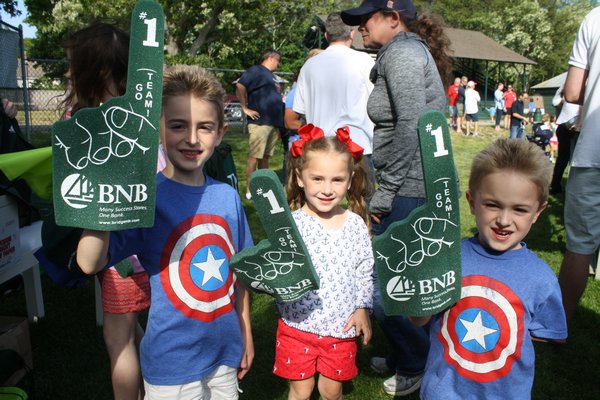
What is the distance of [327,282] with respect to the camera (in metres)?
2.01

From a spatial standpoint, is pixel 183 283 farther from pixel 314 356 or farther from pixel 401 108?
pixel 401 108

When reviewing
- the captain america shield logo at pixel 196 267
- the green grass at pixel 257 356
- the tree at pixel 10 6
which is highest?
the tree at pixel 10 6

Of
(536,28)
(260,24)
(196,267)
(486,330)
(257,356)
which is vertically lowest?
(257,356)

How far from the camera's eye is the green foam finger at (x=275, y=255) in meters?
1.53

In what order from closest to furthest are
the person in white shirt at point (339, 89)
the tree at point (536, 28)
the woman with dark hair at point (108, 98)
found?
the woman with dark hair at point (108, 98) → the person in white shirt at point (339, 89) → the tree at point (536, 28)

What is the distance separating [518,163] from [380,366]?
1.66 metres

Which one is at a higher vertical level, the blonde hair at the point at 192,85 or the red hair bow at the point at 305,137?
the blonde hair at the point at 192,85

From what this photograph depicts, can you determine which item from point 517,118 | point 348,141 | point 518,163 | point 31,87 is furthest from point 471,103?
point 518,163

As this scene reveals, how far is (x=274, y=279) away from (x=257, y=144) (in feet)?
15.4

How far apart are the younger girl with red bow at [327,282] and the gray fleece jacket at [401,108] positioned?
8.6 inches

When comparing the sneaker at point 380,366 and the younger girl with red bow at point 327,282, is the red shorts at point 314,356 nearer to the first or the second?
the younger girl with red bow at point 327,282

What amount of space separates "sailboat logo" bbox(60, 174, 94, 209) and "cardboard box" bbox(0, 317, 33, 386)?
4.93 ft

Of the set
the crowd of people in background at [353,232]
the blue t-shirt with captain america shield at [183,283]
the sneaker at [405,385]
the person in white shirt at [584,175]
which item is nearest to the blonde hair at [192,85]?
the crowd of people in background at [353,232]

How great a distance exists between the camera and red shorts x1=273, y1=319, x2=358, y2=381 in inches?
80.9
